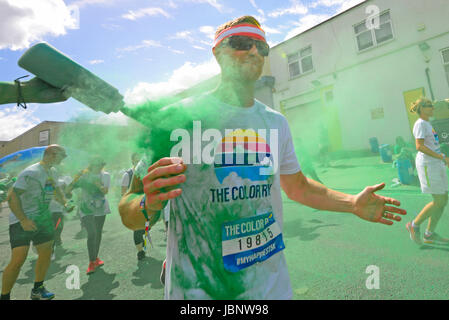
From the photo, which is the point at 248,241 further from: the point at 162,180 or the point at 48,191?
the point at 48,191

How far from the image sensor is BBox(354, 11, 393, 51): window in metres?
12.2

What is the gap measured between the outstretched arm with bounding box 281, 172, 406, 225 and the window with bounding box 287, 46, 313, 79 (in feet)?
48.4

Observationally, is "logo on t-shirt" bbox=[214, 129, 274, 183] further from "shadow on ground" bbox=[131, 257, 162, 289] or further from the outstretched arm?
"shadow on ground" bbox=[131, 257, 162, 289]

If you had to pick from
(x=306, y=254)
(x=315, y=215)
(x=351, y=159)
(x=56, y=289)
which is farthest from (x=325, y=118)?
(x=56, y=289)

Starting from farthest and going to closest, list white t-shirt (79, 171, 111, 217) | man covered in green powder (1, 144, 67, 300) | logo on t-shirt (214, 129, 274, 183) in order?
white t-shirt (79, 171, 111, 217)
man covered in green powder (1, 144, 67, 300)
logo on t-shirt (214, 129, 274, 183)

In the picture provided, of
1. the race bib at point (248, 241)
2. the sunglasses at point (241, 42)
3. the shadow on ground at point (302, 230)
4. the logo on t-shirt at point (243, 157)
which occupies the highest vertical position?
the sunglasses at point (241, 42)

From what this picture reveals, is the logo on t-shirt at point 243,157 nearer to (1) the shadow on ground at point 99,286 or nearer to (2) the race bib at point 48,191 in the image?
(1) the shadow on ground at point 99,286

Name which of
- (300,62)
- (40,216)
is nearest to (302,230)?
(40,216)

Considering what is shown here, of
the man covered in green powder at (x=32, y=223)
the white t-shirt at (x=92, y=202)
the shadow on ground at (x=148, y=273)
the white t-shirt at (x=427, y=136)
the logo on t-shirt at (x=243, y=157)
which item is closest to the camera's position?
Result: the logo on t-shirt at (x=243, y=157)

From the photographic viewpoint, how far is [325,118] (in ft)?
45.8

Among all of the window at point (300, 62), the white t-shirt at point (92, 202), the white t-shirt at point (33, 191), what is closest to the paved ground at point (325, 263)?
the white t-shirt at point (92, 202)

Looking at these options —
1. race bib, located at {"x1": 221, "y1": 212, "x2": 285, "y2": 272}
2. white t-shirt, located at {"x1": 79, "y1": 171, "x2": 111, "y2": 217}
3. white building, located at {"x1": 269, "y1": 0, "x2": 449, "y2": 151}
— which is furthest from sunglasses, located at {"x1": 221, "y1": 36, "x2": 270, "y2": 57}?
white building, located at {"x1": 269, "y1": 0, "x2": 449, "y2": 151}

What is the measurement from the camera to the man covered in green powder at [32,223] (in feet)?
10.5
